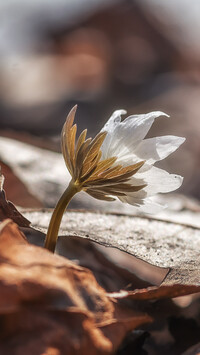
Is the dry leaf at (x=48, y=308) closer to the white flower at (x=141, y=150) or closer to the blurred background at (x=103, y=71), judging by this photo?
the white flower at (x=141, y=150)

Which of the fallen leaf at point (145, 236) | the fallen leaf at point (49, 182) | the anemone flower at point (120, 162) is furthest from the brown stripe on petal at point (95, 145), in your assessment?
the fallen leaf at point (49, 182)

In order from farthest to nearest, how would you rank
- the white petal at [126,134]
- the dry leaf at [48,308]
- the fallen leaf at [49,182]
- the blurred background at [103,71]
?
the blurred background at [103,71] < the fallen leaf at [49,182] < the white petal at [126,134] < the dry leaf at [48,308]

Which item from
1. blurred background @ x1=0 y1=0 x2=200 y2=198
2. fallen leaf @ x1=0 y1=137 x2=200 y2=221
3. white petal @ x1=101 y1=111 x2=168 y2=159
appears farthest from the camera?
blurred background @ x1=0 y1=0 x2=200 y2=198

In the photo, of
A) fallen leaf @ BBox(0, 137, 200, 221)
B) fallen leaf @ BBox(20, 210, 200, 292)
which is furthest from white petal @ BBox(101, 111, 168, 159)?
fallen leaf @ BBox(0, 137, 200, 221)

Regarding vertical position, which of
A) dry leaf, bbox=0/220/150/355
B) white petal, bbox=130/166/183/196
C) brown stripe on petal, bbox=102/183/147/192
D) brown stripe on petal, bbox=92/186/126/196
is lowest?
dry leaf, bbox=0/220/150/355

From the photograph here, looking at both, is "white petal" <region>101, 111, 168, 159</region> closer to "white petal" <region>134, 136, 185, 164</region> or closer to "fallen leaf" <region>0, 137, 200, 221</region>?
"white petal" <region>134, 136, 185, 164</region>

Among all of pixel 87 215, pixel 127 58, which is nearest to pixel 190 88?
pixel 127 58

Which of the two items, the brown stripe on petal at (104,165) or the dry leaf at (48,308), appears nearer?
the dry leaf at (48,308)
